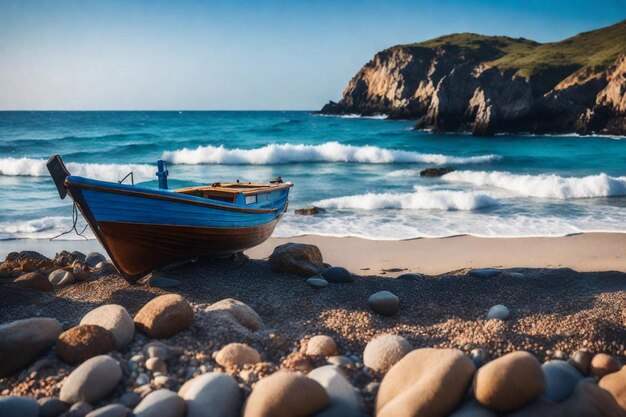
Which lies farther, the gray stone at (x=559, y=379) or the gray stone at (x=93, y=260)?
the gray stone at (x=93, y=260)

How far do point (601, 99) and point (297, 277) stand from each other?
4730 cm

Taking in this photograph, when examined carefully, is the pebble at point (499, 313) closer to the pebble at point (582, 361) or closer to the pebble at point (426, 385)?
the pebble at point (582, 361)

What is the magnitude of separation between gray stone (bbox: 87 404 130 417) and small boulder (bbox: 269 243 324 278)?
4530 mm

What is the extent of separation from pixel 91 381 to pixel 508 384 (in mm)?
3102

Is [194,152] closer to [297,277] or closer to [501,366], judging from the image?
[297,277]

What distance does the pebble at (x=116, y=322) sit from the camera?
4773mm

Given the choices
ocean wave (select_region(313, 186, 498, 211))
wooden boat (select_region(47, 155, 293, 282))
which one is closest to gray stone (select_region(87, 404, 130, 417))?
wooden boat (select_region(47, 155, 293, 282))

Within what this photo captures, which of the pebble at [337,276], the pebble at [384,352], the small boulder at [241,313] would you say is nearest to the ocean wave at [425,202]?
the pebble at [337,276]

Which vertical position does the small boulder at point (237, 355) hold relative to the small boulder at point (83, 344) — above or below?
below

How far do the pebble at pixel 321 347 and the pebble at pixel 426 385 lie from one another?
2.69 feet

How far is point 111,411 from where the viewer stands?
3699mm

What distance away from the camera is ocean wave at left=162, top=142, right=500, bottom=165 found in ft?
104

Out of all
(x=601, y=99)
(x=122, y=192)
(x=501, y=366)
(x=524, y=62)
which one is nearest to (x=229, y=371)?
(x=501, y=366)

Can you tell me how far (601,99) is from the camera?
152 ft
